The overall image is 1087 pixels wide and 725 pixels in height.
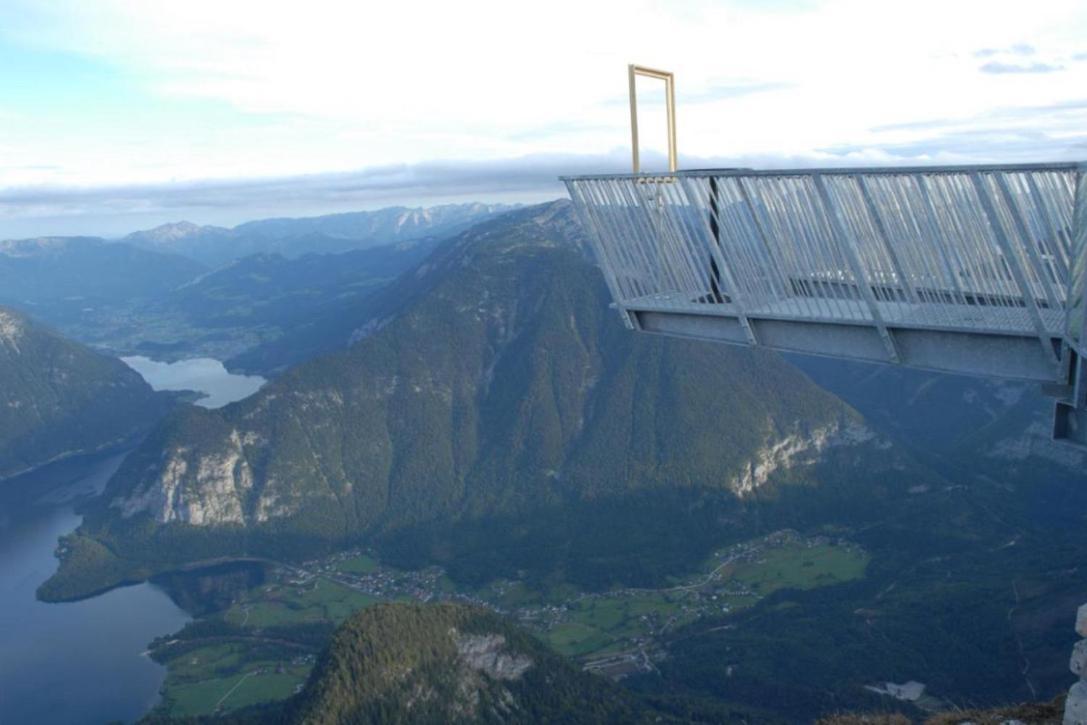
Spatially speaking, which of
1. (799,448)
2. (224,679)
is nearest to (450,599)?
(224,679)

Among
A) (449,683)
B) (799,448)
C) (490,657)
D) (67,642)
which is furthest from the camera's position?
(799,448)

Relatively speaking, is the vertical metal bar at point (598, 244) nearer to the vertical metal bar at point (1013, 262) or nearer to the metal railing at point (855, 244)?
the metal railing at point (855, 244)

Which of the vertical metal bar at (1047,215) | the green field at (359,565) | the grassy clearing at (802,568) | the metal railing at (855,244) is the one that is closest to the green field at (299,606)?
the green field at (359,565)

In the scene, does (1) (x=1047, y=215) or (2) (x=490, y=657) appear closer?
(1) (x=1047, y=215)

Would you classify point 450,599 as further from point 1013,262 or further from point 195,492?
point 1013,262

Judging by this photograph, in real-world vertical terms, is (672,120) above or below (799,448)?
above

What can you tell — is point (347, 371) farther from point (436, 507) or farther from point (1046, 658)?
point (1046, 658)
